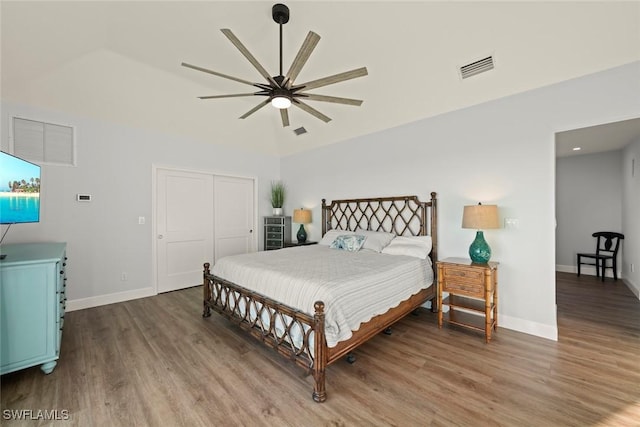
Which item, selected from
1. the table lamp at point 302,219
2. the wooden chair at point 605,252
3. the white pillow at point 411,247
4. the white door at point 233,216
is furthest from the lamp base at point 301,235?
the wooden chair at point 605,252

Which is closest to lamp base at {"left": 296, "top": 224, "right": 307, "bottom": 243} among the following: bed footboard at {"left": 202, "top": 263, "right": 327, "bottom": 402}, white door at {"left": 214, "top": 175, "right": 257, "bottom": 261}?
white door at {"left": 214, "top": 175, "right": 257, "bottom": 261}

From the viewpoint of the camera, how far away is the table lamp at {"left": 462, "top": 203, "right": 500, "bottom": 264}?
2721mm

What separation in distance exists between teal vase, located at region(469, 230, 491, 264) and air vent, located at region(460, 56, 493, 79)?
1.79m

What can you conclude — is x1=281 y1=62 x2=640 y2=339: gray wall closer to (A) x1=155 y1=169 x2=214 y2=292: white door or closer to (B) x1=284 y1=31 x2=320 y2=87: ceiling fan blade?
(B) x1=284 y1=31 x2=320 y2=87: ceiling fan blade

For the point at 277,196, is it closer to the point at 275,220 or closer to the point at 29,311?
the point at 275,220

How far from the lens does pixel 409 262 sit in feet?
9.84

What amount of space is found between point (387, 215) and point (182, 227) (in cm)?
357

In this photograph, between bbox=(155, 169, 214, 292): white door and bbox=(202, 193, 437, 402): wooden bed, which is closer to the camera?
bbox=(202, 193, 437, 402): wooden bed

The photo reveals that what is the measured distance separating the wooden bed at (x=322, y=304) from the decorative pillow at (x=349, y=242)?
51 centimetres

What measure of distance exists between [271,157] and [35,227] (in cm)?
392

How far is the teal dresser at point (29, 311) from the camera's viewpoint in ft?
6.16

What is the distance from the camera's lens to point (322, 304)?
184cm

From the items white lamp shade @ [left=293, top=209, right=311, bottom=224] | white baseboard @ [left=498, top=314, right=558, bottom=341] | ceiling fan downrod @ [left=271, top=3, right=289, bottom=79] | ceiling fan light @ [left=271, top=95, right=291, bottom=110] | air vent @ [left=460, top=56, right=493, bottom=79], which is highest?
ceiling fan downrod @ [left=271, top=3, right=289, bottom=79]

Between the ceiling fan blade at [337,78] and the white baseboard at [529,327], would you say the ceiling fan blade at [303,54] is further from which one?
the white baseboard at [529,327]
